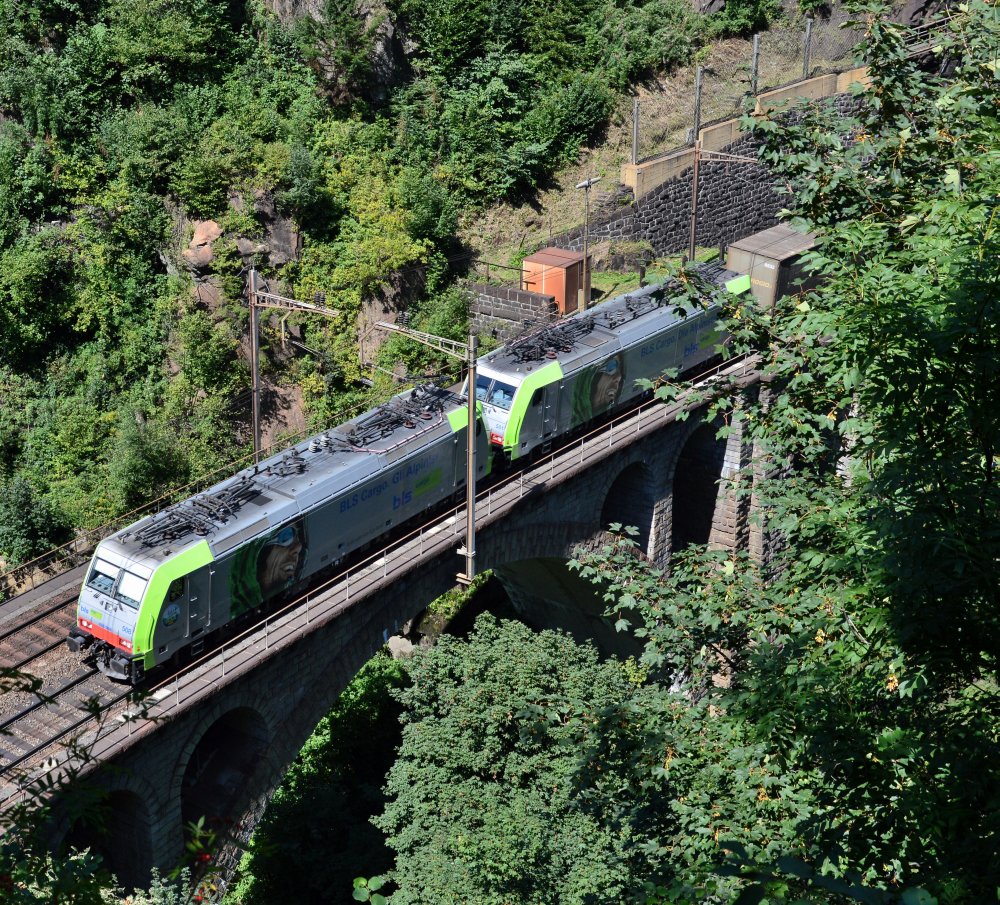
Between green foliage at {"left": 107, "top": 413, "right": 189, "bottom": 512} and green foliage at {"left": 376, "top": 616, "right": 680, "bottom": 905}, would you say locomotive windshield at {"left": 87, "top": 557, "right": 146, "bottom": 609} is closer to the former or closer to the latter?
green foliage at {"left": 376, "top": 616, "right": 680, "bottom": 905}

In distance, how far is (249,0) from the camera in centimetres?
4394

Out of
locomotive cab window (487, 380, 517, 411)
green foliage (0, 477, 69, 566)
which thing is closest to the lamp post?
locomotive cab window (487, 380, 517, 411)

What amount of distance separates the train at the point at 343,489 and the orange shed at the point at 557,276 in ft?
18.6

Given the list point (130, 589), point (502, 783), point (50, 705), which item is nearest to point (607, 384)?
point (502, 783)

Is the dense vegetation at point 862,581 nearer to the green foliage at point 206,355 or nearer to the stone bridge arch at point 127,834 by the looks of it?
the stone bridge arch at point 127,834

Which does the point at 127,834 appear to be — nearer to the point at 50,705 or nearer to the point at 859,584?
the point at 50,705

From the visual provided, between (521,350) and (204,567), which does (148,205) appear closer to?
(521,350)

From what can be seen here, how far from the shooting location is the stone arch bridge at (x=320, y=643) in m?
21.0

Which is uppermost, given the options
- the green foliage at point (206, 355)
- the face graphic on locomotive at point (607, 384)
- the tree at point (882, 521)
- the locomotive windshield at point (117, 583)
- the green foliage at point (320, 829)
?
the tree at point (882, 521)

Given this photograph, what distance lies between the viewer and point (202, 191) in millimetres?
39281

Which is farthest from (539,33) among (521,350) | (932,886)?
(932,886)

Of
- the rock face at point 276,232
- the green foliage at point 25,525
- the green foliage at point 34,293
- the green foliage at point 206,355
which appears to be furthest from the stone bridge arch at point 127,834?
the rock face at point 276,232

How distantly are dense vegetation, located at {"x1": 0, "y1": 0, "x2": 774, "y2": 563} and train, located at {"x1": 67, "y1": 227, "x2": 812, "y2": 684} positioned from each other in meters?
8.94

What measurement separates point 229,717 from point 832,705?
49.7 feet
